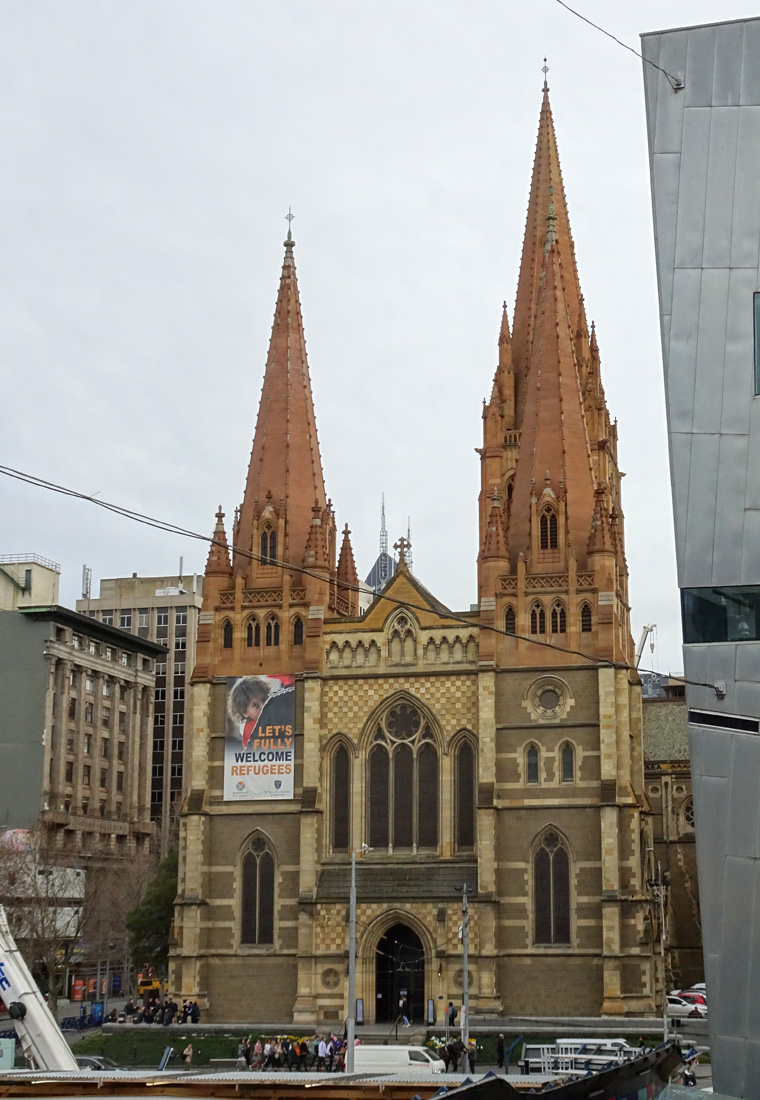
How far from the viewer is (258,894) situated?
171 feet

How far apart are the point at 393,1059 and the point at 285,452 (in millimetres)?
27843

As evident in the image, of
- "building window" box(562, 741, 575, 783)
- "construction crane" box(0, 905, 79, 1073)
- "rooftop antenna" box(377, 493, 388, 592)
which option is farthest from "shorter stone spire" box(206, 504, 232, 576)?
"rooftop antenna" box(377, 493, 388, 592)

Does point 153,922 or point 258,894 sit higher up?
point 258,894

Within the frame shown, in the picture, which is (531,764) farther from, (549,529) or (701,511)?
(701,511)

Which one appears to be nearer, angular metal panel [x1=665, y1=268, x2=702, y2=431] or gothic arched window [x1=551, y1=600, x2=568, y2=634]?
angular metal panel [x1=665, y1=268, x2=702, y2=431]

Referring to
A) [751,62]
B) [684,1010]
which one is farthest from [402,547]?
[751,62]

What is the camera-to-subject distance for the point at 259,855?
52.5 meters

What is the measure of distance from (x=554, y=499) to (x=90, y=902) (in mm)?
25710

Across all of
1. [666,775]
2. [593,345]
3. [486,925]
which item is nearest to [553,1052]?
[486,925]

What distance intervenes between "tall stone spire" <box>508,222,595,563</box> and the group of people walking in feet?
66.3

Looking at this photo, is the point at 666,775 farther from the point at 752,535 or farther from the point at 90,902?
the point at 752,535

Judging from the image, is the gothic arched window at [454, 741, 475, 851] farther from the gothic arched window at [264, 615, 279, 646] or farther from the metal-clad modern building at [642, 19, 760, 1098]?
the metal-clad modern building at [642, 19, 760, 1098]

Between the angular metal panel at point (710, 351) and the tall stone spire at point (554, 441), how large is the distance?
1130 inches

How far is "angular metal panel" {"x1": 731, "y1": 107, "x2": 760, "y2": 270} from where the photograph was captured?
961 inches
